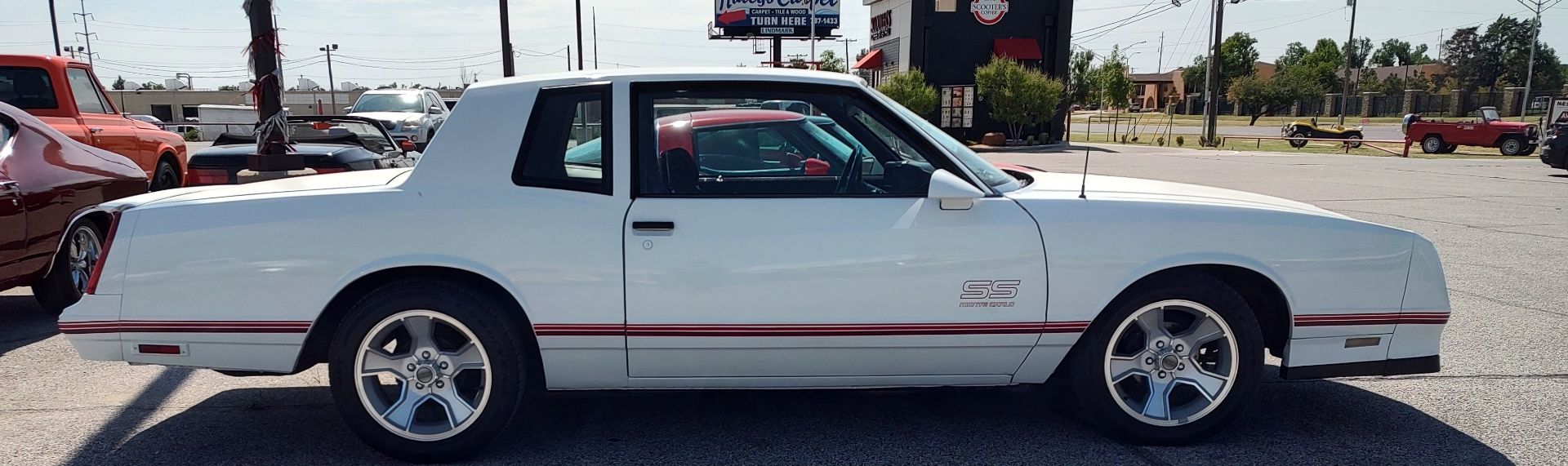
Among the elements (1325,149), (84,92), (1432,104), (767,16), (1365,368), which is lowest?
(1325,149)

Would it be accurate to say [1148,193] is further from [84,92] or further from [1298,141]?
[1298,141]

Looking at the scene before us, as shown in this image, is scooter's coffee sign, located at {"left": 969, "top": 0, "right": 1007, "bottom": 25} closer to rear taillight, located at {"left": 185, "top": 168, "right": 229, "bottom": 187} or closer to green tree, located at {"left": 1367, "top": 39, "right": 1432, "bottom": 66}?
rear taillight, located at {"left": 185, "top": 168, "right": 229, "bottom": 187}

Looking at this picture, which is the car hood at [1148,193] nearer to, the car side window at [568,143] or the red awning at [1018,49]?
the car side window at [568,143]

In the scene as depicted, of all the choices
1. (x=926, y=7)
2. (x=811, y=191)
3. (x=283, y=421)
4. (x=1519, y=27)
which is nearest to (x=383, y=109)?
(x=283, y=421)

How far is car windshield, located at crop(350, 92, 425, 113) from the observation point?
61.7 feet

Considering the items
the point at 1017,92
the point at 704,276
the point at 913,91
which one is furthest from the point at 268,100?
the point at 1017,92

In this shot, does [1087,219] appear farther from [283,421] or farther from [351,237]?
[283,421]

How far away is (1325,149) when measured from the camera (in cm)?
3000

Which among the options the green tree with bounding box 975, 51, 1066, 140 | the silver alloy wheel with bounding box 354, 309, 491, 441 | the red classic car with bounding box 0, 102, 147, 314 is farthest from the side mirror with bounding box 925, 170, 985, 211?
the green tree with bounding box 975, 51, 1066, 140

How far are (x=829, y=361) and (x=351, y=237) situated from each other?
5.70 feet

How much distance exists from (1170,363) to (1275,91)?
7799 centimetres

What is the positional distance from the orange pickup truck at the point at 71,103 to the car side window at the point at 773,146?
711 cm

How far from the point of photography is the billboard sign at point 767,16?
38812 mm

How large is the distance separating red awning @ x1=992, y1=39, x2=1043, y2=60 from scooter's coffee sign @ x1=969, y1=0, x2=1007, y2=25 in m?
0.79
